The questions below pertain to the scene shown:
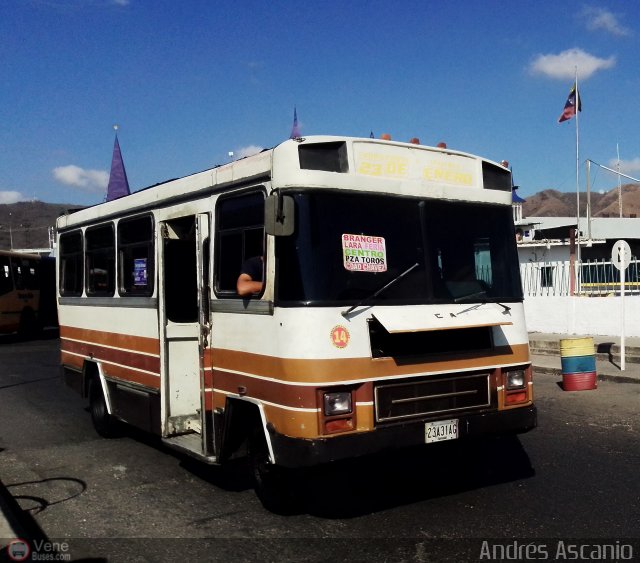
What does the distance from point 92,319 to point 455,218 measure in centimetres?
500

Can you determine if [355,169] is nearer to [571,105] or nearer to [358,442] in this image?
[358,442]

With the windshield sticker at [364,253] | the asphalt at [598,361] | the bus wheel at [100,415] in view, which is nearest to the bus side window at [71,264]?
the bus wheel at [100,415]

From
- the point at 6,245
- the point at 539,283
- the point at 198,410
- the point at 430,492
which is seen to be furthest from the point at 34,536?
the point at 6,245

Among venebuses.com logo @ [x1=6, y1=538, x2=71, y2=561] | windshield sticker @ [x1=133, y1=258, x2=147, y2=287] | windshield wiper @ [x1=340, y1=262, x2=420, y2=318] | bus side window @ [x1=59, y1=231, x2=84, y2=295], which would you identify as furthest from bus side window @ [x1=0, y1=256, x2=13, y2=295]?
windshield wiper @ [x1=340, y1=262, x2=420, y2=318]

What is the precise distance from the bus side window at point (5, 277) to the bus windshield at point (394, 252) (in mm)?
21415

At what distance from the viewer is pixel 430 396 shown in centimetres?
544

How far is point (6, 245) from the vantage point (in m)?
157

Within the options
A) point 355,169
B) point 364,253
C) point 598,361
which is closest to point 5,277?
point 598,361

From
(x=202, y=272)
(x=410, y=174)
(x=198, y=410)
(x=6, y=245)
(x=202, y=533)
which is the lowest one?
(x=202, y=533)

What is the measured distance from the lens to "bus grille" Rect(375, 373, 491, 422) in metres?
5.22

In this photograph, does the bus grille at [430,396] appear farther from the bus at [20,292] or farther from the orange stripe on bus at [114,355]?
the bus at [20,292]

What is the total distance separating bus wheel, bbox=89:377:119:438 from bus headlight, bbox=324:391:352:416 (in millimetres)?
4307

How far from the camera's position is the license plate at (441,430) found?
532 centimetres

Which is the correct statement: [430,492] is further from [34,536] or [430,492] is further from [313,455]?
[34,536]
